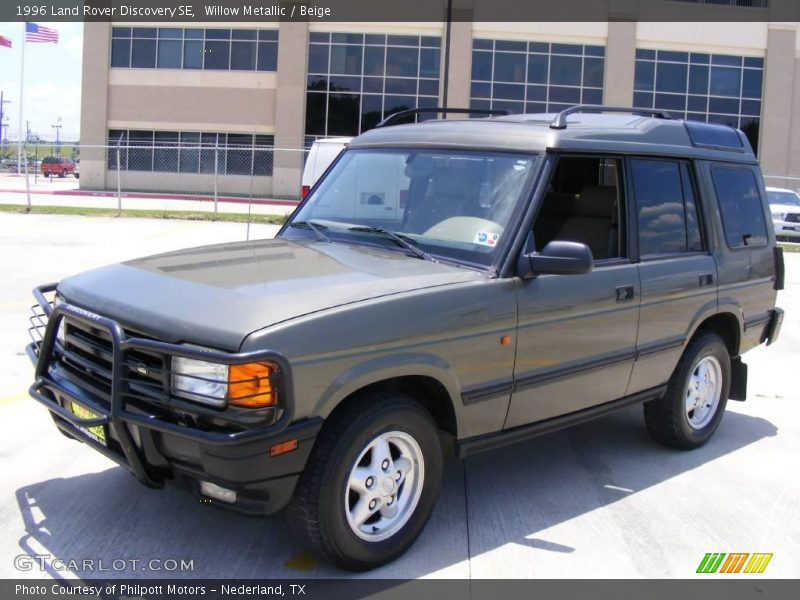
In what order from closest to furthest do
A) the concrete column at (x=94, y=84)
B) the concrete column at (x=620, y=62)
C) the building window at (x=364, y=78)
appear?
the concrete column at (x=620, y=62) → the building window at (x=364, y=78) → the concrete column at (x=94, y=84)

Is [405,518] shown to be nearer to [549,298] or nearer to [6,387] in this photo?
[549,298]

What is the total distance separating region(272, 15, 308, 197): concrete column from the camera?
37438mm

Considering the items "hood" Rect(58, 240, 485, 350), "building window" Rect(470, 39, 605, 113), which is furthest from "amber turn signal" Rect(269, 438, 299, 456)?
"building window" Rect(470, 39, 605, 113)

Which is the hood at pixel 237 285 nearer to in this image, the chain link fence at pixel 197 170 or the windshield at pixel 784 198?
the windshield at pixel 784 198

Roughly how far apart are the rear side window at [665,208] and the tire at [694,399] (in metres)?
0.76

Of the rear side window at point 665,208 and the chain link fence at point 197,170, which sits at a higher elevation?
the chain link fence at point 197,170

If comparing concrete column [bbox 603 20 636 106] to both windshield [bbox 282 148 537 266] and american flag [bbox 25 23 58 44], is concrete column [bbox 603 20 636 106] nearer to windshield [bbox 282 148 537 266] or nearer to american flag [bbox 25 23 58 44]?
american flag [bbox 25 23 58 44]

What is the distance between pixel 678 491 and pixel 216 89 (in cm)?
3627

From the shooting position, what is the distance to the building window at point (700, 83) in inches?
1474

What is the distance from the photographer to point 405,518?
3939mm

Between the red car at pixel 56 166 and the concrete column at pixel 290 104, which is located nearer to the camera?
the concrete column at pixel 290 104

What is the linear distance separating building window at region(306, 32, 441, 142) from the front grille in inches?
1330

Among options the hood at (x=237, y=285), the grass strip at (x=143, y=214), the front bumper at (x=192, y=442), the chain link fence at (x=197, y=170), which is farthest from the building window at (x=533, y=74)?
the front bumper at (x=192, y=442)

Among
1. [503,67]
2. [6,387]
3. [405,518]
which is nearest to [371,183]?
[405,518]
